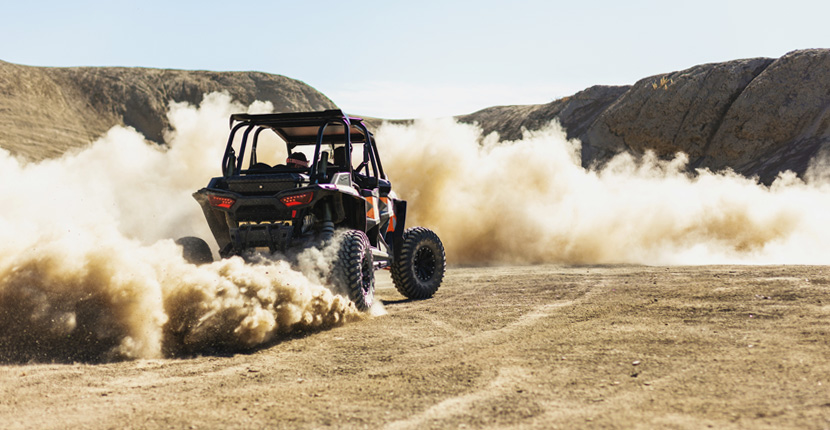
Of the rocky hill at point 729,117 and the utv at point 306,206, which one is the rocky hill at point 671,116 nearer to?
the rocky hill at point 729,117

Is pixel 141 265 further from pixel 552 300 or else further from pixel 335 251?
pixel 552 300

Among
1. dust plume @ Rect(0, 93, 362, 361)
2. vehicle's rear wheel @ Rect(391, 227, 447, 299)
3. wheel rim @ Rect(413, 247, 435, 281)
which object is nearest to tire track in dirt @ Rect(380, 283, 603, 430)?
dust plume @ Rect(0, 93, 362, 361)

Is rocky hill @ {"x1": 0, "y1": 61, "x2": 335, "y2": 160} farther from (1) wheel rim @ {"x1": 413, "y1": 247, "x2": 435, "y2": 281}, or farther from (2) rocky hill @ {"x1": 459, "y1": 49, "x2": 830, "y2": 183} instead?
(1) wheel rim @ {"x1": 413, "y1": 247, "x2": 435, "y2": 281}

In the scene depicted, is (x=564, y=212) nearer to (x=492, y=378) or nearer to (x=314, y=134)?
(x=314, y=134)

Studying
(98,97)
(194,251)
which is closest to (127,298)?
(194,251)

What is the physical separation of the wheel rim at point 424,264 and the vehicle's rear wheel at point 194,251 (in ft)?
11.4

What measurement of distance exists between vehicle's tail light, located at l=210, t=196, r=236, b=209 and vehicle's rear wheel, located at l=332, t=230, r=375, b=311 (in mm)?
1292

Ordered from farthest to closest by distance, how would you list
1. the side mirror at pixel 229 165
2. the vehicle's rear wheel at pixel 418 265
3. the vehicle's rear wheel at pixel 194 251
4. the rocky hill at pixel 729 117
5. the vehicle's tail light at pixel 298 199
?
the rocky hill at pixel 729 117 → the vehicle's rear wheel at pixel 418 265 → the side mirror at pixel 229 165 → the vehicle's rear wheel at pixel 194 251 → the vehicle's tail light at pixel 298 199

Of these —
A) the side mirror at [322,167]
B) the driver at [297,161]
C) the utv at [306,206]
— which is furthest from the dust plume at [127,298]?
the driver at [297,161]

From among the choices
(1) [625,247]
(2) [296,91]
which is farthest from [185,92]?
(1) [625,247]

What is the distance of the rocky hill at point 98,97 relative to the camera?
164ft

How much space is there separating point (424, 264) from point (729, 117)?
28.1m

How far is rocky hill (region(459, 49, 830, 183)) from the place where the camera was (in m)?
29.8

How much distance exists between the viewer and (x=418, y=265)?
32.3 ft
